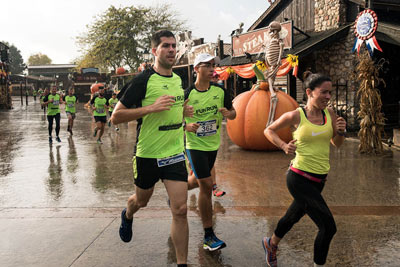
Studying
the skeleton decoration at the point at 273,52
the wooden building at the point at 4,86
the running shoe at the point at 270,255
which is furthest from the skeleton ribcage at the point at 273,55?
the wooden building at the point at 4,86

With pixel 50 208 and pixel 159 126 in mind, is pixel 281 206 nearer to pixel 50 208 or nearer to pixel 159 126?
pixel 159 126

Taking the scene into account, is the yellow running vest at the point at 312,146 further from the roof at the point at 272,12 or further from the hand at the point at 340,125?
the roof at the point at 272,12

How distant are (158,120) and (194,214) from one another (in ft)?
6.21

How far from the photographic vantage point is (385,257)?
11.9ft

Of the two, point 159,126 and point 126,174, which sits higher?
point 159,126

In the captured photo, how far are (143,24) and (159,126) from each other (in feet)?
135

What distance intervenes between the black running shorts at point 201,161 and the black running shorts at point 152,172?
26.3 inches

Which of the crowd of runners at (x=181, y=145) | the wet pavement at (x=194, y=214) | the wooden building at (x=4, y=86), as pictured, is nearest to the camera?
the crowd of runners at (x=181, y=145)

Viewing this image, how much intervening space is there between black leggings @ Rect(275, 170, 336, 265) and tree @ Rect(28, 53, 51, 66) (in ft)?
476

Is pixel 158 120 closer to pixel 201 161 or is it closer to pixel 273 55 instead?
pixel 201 161

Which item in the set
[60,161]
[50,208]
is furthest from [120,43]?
[50,208]

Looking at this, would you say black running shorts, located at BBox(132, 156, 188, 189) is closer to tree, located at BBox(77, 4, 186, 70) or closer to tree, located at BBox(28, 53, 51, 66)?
tree, located at BBox(77, 4, 186, 70)

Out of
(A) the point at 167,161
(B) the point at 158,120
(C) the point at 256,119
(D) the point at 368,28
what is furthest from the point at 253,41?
(A) the point at 167,161

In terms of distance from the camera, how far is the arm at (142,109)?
3377 mm
